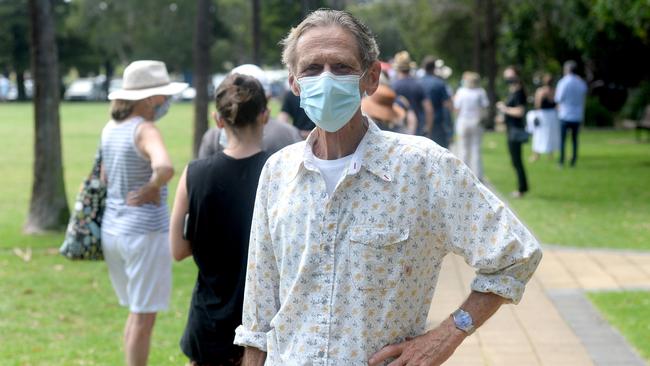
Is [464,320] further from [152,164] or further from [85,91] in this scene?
[85,91]

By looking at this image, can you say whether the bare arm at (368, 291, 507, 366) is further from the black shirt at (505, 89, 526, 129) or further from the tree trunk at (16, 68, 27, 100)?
the tree trunk at (16, 68, 27, 100)

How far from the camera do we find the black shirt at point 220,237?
4.37 metres

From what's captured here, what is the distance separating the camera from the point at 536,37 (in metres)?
36.4

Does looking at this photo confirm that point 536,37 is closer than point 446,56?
Yes

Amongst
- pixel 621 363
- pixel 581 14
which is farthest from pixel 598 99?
pixel 621 363

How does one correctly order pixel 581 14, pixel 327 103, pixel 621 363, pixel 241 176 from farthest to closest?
pixel 581 14, pixel 621 363, pixel 241 176, pixel 327 103

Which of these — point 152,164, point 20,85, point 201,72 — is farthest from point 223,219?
point 20,85

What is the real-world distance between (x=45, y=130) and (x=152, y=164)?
6745mm

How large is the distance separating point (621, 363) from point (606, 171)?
560 inches

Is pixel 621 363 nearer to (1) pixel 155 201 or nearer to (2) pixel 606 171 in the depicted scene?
(1) pixel 155 201

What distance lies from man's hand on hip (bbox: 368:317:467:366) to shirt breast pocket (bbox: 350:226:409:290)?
17 centimetres

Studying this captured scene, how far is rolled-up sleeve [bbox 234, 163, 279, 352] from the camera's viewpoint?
9.84 feet

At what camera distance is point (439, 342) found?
287cm

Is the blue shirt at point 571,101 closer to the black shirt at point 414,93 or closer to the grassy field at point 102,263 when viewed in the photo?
the grassy field at point 102,263
